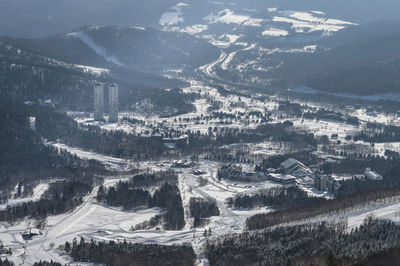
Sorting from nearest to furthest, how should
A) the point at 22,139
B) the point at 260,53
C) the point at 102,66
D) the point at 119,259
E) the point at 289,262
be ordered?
the point at 289,262 < the point at 119,259 < the point at 22,139 < the point at 102,66 < the point at 260,53

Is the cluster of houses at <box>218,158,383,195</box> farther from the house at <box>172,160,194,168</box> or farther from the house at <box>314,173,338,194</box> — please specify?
the house at <box>172,160,194,168</box>

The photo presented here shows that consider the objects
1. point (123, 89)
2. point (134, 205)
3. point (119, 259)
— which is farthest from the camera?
point (123, 89)

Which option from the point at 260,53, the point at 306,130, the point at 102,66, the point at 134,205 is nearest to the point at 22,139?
the point at 134,205

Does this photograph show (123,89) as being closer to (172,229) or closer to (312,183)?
(312,183)

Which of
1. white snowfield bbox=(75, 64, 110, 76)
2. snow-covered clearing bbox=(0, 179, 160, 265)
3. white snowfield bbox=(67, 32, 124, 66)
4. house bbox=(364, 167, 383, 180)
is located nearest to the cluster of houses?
house bbox=(364, 167, 383, 180)

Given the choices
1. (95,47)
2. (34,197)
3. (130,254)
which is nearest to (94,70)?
(95,47)

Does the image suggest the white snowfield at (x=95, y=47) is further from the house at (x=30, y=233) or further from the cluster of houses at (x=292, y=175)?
the house at (x=30, y=233)

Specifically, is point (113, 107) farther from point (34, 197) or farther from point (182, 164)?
point (34, 197)

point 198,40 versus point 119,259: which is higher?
point 198,40
